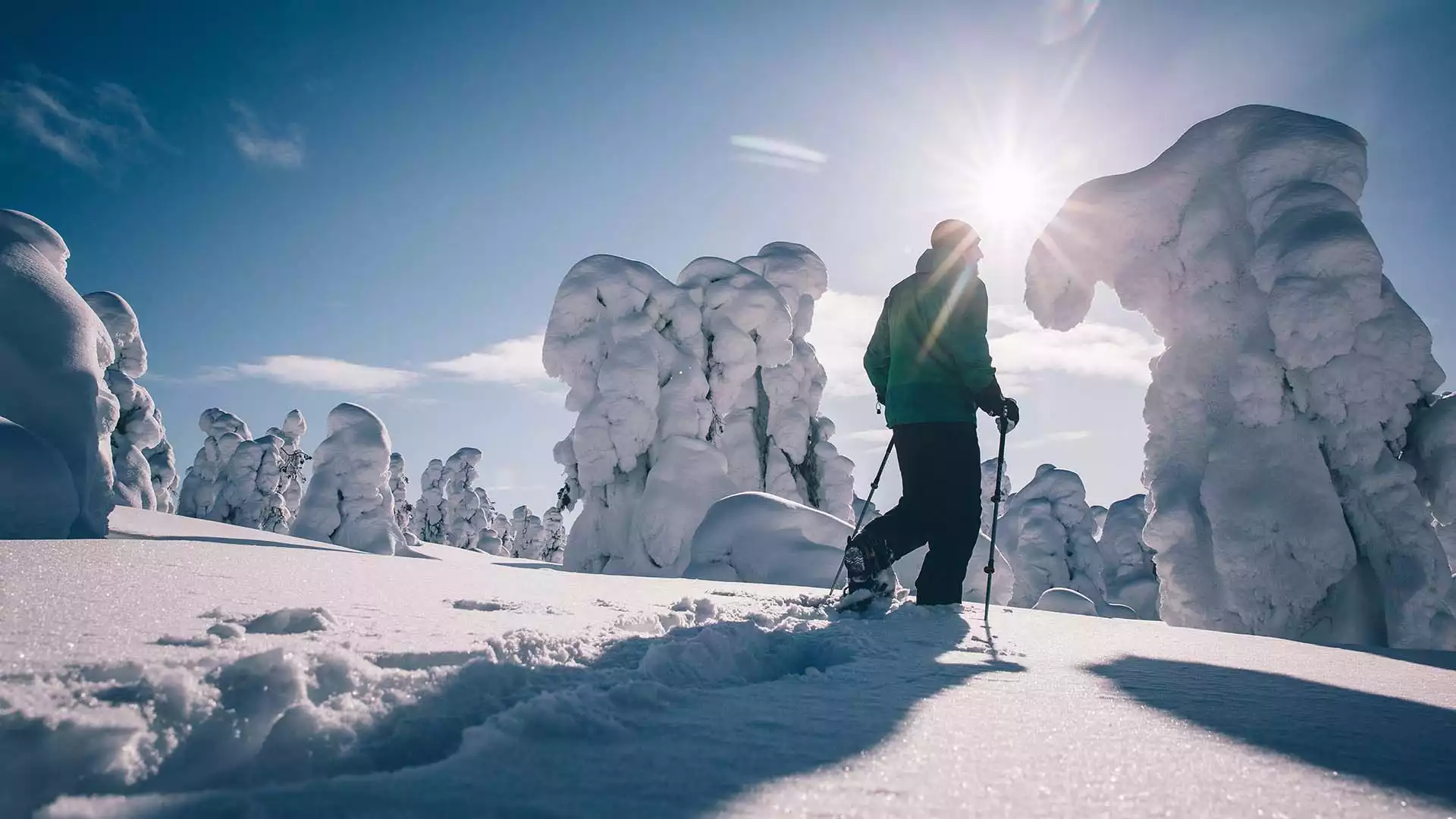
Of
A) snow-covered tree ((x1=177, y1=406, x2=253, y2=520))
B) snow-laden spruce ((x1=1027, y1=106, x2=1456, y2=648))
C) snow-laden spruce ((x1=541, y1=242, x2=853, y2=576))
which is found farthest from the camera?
snow-covered tree ((x1=177, y1=406, x2=253, y2=520))

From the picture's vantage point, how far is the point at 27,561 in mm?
1905

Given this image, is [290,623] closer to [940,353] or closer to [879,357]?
[940,353]

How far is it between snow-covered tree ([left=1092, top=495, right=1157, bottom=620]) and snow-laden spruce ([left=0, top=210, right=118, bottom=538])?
26.2 metres

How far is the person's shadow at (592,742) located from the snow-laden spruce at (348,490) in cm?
2248

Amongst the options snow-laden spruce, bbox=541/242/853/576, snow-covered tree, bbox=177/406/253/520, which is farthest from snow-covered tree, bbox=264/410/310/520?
snow-laden spruce, bbox=541/242/853/576

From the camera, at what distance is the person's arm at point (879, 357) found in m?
3.85

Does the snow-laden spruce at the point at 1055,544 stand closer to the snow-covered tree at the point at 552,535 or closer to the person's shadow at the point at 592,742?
the person's shadow at the point at 592,742

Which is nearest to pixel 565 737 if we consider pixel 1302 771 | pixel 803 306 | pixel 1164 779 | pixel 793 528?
pixel 1164 779

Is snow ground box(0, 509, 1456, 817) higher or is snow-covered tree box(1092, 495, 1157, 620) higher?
snow-covered tree box(1092, 495, 1157, 620)

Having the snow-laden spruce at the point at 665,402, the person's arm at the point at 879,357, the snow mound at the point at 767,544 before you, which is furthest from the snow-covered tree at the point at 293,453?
the person's arm at the point at 879,357

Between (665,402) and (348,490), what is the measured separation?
1156 cm

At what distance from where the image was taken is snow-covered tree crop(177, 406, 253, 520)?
3019 cm

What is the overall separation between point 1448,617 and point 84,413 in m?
11.4

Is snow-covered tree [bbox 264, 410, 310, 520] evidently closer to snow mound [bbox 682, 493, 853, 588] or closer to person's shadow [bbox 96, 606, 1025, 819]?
snow mound [bbox 682, 493, 853, 588]
